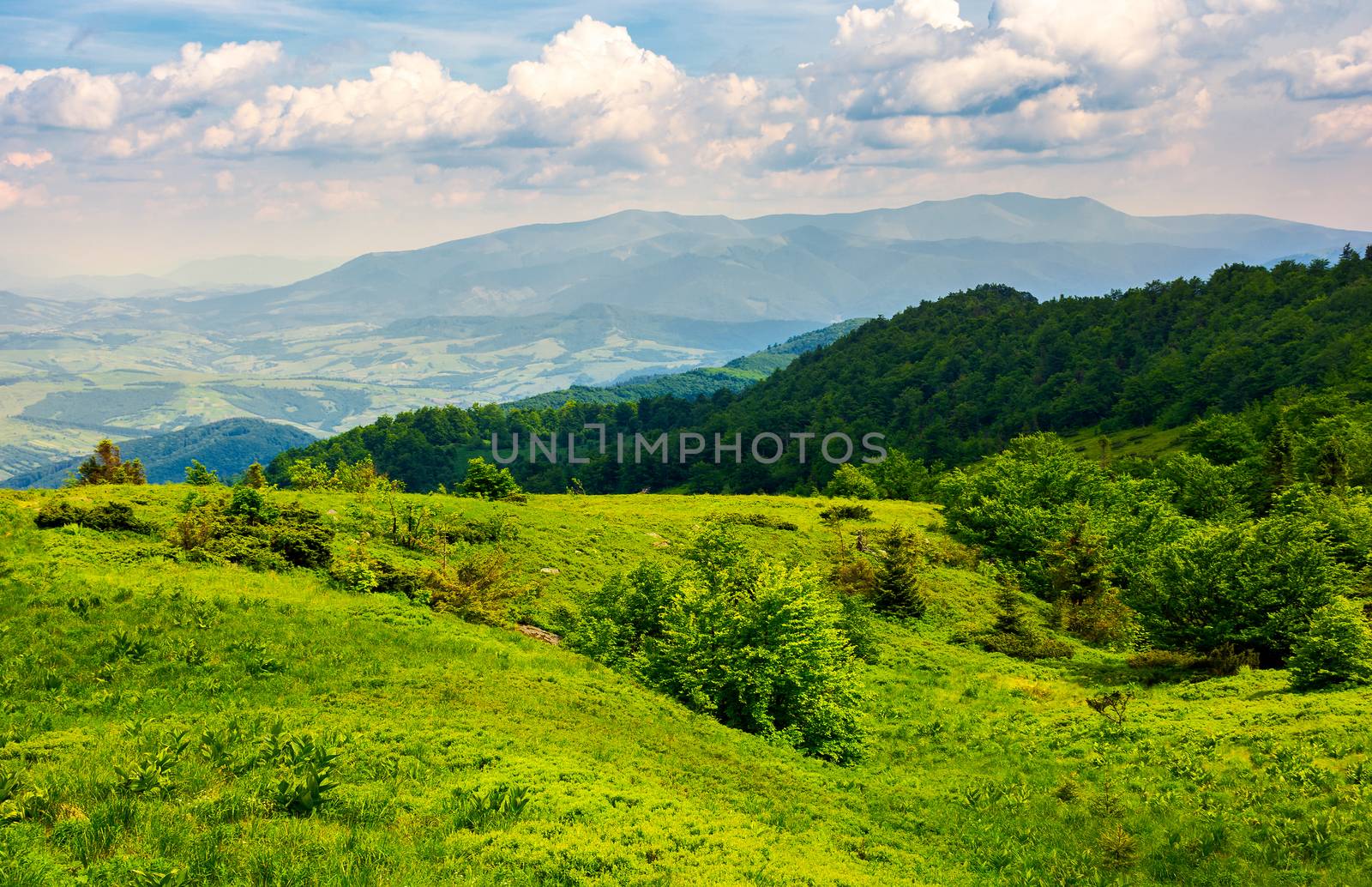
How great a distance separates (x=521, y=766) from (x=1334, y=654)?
2723cm

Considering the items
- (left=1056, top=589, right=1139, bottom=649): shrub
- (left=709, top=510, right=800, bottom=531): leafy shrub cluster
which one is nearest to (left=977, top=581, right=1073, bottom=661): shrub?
(left=1056, top=589, right=1139, bottom=649): shrub

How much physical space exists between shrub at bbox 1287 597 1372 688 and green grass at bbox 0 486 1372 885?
1.21 metres

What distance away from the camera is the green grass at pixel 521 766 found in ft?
42.7

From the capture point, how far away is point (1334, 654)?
27125 mm

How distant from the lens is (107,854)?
11617mm

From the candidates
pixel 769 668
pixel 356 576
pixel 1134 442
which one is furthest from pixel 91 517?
pixel 1134 442

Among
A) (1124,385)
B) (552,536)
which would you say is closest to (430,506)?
(552,536)

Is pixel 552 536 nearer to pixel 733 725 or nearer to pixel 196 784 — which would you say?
pixel 733 725

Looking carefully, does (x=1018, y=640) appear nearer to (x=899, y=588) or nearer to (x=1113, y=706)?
(x=899, y=588)

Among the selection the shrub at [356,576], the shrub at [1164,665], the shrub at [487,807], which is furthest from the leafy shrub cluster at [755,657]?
the shrub at [1164,665]

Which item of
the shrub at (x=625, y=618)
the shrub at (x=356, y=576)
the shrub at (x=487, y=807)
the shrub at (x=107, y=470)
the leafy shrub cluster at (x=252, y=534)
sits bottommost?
the shrub at (x=625, y=618)

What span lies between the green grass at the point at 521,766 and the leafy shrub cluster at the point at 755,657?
156cm

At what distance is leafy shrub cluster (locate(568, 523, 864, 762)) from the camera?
25.6 metres

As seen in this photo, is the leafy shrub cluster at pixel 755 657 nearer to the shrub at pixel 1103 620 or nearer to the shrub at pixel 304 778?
the shrub at pixel 304 778
